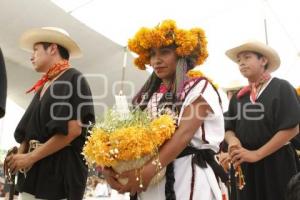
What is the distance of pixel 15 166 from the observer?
2.20m

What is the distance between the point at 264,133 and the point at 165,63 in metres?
0.84

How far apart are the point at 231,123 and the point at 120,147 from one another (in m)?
1.29

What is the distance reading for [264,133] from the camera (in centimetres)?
231

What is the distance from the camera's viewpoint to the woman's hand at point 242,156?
2.18m

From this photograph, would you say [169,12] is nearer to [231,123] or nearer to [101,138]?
[231,123]

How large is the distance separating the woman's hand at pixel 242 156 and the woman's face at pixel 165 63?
2.15 ft

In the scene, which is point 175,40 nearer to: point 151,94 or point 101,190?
point 151,94

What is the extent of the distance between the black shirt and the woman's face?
2.15 feet

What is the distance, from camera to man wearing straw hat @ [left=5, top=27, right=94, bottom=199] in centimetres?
215

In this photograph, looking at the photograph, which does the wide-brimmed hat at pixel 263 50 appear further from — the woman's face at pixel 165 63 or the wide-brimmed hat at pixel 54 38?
the wide-brimmed hat at pixel 54 38

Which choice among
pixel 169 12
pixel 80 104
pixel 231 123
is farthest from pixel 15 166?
pixel 169 12

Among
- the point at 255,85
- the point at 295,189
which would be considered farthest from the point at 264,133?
the point at 295,189

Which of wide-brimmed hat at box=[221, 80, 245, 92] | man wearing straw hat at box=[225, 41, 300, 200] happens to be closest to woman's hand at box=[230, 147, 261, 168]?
man wearing straw hat at box=[225, 41, 300, 200]

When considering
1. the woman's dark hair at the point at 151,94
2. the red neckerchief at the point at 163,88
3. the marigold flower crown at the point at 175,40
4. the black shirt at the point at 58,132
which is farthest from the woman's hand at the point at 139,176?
the black shirt at the point at 58,132
